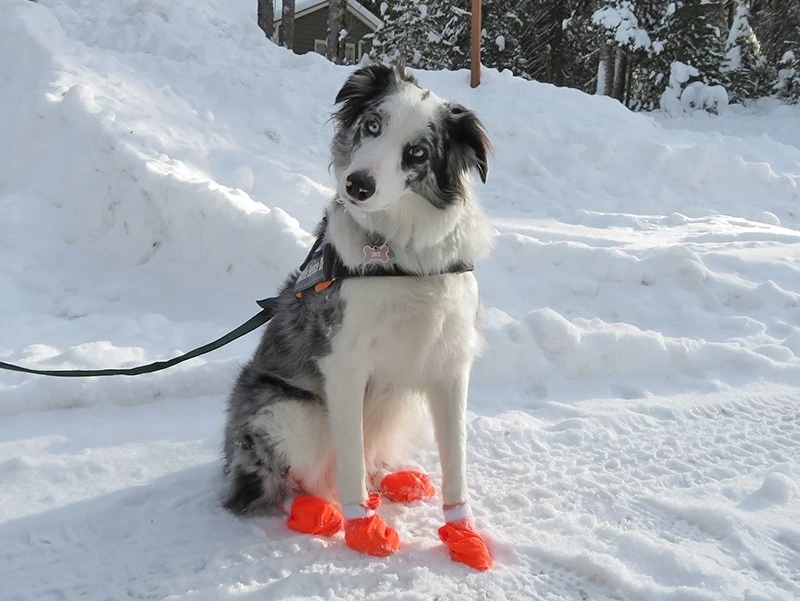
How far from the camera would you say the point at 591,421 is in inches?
144

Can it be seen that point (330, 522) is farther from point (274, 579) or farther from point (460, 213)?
point (460, 213)

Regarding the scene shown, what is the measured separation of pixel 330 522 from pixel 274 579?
339 mm

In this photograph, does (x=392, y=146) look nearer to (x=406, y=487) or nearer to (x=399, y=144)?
(x=399, y=144)

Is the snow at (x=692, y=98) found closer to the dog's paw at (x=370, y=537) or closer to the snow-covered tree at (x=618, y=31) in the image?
the snow-covered tree at (x=618, y=31)

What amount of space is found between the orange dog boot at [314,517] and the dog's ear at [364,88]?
1.53 metres

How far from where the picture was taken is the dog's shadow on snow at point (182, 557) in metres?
2.36

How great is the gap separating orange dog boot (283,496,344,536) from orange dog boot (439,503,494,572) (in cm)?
43

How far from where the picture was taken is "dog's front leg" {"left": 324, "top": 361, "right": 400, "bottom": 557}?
258 centimetres

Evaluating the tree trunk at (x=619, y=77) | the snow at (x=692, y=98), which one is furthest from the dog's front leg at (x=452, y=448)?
the tree trunk at (x=619, y=77)

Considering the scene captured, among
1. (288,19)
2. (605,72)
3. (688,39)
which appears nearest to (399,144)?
(288,19)

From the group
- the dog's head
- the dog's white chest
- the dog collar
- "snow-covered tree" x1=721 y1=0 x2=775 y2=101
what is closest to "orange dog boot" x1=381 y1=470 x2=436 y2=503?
the dog's white chest

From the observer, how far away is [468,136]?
2600 millimetres

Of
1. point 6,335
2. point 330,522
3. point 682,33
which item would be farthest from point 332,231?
point 682,33

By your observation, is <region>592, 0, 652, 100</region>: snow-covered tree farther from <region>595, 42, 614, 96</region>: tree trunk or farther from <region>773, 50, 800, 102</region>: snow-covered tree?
<region>773, 50, 800, 102</region>: snow-covered tree
